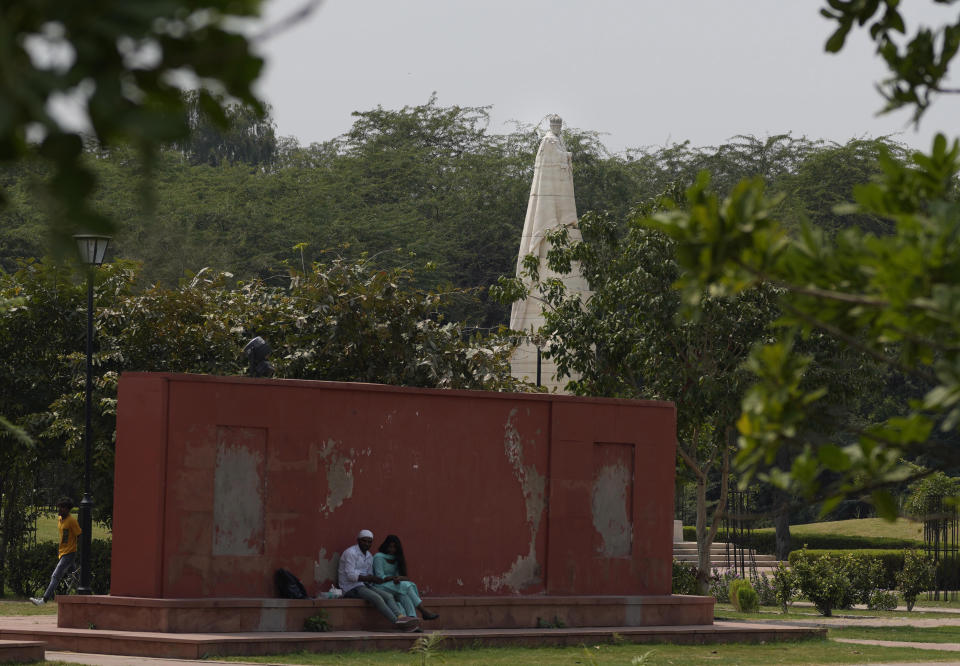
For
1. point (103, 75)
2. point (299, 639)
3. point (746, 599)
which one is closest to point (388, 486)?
point (299, 639)

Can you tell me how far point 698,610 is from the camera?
18.0 meters

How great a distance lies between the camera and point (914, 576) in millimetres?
26281

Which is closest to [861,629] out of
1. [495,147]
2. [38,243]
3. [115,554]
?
[115,554]

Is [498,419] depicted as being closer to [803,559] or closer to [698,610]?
[698,610]

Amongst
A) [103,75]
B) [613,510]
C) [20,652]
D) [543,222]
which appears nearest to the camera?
[103,75]

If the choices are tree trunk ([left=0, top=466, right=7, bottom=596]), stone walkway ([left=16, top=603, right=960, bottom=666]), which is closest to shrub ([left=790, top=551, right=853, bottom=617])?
stone walkway ([left=16, top=603, right=960, bottom=666])

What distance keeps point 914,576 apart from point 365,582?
14.7 meters

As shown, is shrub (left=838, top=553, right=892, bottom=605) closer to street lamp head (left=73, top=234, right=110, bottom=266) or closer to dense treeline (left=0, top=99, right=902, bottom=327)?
street lamp head (left=73, top=234, right=110, bottom=266)

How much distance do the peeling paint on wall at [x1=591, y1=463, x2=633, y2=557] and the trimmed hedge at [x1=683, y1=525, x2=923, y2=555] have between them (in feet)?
62.2

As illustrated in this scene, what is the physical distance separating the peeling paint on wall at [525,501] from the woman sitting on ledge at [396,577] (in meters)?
1.78

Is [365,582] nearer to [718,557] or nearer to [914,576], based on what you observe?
[914,576]

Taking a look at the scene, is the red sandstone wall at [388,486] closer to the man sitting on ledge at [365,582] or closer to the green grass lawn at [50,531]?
the man sitting on ledge at [365,582]

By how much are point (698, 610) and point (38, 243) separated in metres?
31.1

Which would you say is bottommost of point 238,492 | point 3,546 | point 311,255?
point 3,546
